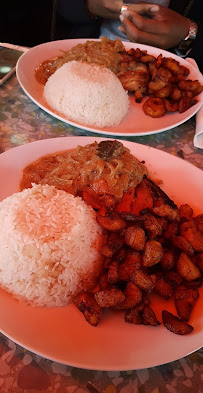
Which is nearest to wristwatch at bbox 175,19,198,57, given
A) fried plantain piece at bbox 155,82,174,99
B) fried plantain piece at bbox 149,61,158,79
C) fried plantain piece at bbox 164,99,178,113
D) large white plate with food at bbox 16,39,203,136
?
large white plate with food at bbox 16,39,203,136

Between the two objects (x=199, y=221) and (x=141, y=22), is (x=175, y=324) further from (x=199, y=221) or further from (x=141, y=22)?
(x=141, y=22)

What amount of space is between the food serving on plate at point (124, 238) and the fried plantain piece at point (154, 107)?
0.84 m

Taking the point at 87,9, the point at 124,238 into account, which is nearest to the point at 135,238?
the point at 124,238

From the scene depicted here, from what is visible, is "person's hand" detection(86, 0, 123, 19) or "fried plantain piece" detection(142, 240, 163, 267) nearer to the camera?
"fried plantain piece" detection(142, 240, 163, 267)

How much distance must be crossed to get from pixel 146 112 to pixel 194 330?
177cm

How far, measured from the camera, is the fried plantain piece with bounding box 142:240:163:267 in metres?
1.50

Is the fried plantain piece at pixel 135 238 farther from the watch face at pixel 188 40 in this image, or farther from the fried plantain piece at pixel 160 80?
the watch face at pixel 188 40

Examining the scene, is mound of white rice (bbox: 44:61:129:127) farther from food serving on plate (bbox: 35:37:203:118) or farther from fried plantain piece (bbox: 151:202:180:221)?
fried plantain piece (bbox: 151:202:180:221)

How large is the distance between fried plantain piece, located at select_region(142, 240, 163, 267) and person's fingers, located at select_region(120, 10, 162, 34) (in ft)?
9.16

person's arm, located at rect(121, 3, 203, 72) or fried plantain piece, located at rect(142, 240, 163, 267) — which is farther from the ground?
person's arm, located at rect(121, 3, 203, 72)

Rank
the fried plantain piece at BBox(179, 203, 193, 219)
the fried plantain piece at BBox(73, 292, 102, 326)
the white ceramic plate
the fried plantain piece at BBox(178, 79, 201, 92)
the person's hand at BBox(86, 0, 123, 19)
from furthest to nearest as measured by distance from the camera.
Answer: the person's hand at BBox(86, 0, 123, 19) → the fried plantain piece at BBox(178, 79, 201, 92) → the fried plantain piece at BBox(179, 203, 193, 219) → the fried plantain piece at BBox(73, 292, 102, 326) → the white ceramic plate

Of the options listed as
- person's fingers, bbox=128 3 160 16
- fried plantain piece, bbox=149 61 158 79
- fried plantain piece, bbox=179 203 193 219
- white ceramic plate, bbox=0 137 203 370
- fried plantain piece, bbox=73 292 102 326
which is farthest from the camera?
person's fingers, bbox=128 3 160 16

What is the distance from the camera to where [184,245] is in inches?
63.3

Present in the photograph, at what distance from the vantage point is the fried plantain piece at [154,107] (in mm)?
2695
